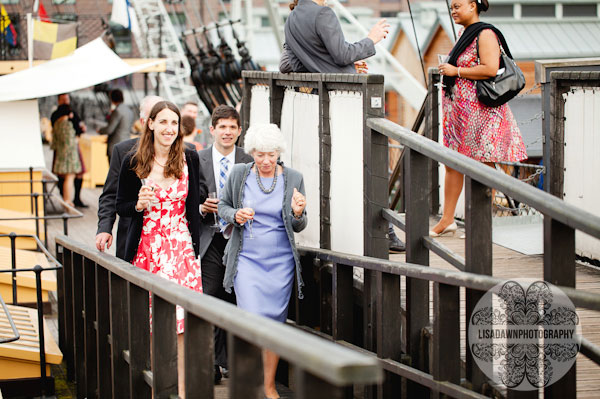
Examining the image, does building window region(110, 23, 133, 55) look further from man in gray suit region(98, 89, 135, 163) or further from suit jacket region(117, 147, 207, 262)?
suit jacket region(117, 147, 207, 262)

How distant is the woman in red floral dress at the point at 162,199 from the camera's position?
607 centimetres

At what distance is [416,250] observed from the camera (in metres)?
5.49

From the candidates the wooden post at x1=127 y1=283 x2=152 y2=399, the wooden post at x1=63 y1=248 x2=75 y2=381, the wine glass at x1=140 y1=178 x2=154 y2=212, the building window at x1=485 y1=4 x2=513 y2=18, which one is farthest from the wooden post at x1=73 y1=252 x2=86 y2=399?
the building window at x1=485 y1=4 x2=513 y2=18

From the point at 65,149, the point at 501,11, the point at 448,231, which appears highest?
the point at 501,11

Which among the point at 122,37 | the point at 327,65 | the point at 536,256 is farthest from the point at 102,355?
the point at 122,37

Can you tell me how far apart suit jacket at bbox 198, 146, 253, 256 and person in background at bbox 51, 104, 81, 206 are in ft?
37.7

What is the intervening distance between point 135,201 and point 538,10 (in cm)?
3941

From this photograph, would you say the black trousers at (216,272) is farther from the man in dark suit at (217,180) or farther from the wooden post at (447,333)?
the wooden post at (447,333)

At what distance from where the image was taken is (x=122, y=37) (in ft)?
196

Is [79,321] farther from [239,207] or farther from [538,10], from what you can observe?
[538,10]

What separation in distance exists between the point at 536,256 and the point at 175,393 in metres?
3.49

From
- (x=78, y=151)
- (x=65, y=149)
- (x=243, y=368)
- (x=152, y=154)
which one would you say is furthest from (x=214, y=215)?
(x=78, y=151)

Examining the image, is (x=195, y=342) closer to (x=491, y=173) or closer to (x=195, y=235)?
(x=491, y=173)

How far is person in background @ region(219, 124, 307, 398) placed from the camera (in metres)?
6.29
